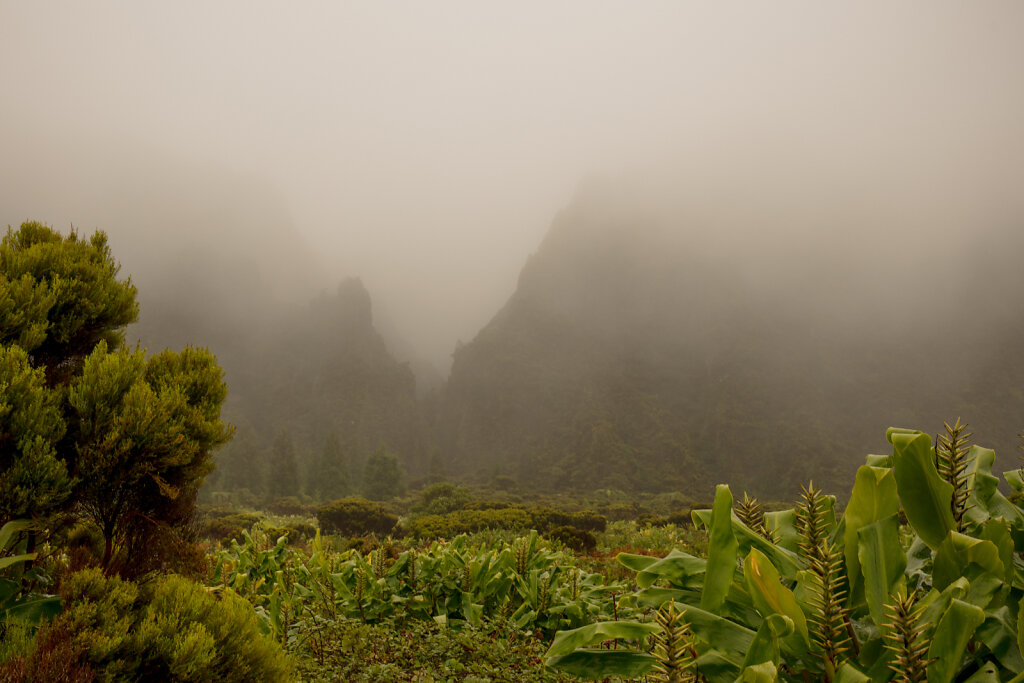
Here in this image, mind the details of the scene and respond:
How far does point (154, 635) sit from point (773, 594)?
8.40ft

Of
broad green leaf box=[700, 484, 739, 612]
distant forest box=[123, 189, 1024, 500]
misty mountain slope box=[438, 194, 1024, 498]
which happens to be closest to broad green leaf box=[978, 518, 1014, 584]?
broad green leaf box=[700, 484, 739, 612]

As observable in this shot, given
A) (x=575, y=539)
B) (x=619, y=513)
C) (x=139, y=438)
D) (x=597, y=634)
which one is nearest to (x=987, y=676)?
(x=597, y=634)

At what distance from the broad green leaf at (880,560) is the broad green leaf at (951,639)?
138 millimetres

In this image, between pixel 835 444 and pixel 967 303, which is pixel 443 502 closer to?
pixel 835 444

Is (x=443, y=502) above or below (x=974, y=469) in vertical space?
below

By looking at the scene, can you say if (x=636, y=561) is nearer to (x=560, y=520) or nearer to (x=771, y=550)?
(x=771, y=550)

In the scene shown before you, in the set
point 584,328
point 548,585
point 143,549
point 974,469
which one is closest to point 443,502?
point 548,585

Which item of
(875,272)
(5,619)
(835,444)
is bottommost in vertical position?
(835,444)

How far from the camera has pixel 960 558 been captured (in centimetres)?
103

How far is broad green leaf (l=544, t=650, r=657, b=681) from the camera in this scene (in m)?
1.14

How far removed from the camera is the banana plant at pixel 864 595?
907mm

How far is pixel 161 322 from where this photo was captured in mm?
114750

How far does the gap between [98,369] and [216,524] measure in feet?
54.9

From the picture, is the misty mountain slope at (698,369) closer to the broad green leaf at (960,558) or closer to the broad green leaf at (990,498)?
the broad green leaf at (990,498)
